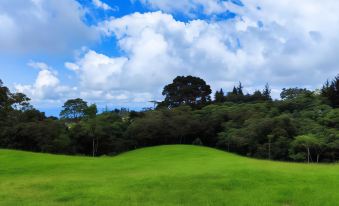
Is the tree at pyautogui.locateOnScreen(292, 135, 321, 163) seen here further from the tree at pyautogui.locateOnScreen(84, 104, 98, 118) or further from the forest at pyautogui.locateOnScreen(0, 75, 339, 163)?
the tree at pyautogui.locateOnScreen(84, 104, 98, 118)

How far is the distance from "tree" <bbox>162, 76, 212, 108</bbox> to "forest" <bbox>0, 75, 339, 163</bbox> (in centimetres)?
1259

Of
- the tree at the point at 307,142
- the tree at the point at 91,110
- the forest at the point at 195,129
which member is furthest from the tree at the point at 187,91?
the tree at the point at 307,142

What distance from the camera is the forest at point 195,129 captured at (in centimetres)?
4669

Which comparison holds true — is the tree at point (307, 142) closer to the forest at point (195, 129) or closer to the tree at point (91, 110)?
the forest at point (195, 129)

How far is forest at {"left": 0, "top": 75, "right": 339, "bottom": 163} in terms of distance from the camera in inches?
1838

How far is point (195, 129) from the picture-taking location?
58719mm

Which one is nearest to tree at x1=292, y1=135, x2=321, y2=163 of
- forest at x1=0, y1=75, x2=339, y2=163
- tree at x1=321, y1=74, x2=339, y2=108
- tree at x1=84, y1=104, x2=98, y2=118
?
forest at x1=0, y1=75, x2=339, y2=163

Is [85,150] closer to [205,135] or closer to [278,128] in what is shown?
Answer: [205,135]

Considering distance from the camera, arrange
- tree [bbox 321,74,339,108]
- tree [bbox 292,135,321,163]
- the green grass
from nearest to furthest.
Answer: the green grass
tree [bbox 292,135,321,163]
tree [bbox 321,74,339,108]

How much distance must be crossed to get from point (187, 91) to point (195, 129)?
17.7 m

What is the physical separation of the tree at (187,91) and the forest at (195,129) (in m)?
12.6

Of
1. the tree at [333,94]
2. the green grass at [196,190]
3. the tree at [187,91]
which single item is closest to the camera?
the green grass at [196,190]

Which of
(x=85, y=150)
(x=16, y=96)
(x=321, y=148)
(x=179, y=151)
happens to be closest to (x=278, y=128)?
(x=321, y=148)

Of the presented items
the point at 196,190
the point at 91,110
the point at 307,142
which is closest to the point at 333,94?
the point at 307,142
